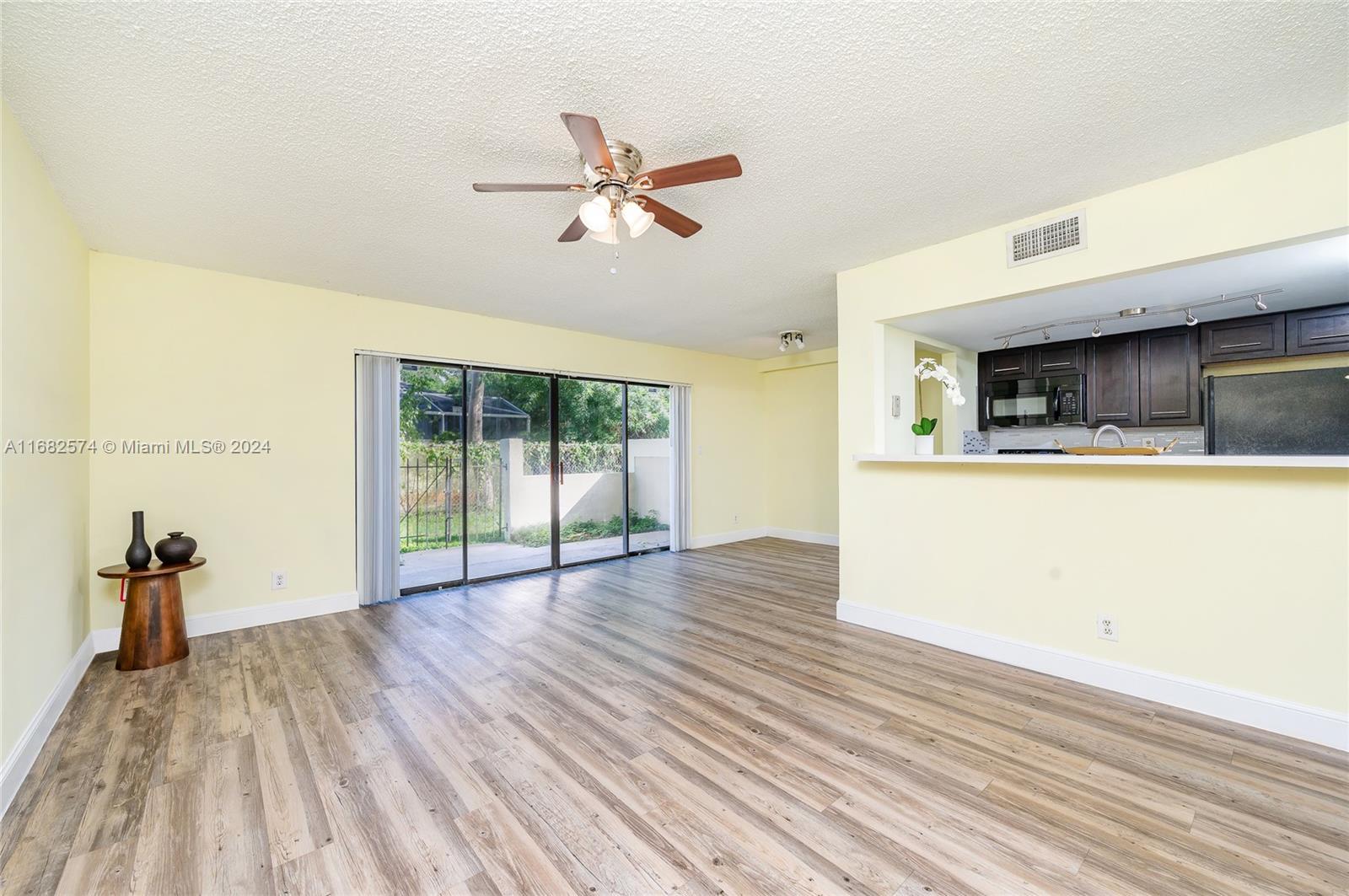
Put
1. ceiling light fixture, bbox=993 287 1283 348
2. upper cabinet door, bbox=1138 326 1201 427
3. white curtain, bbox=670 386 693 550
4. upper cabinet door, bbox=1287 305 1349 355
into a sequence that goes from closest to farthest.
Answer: ceiling light fixture, bbox=993 287 1283 348
upper cabinet door, bbox=1287 305 1349 355
upper cabinet door, bbox=1138 326 1201 427
white curtain, bbox=670 386 693 550

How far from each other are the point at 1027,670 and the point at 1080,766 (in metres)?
0.99

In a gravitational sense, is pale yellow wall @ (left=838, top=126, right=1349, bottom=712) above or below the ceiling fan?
below

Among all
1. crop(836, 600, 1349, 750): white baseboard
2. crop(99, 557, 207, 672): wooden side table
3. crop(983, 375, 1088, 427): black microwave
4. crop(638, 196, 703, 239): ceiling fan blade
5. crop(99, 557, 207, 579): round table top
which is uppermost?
crop(638, 196, 703, 239): ceiling fan blade

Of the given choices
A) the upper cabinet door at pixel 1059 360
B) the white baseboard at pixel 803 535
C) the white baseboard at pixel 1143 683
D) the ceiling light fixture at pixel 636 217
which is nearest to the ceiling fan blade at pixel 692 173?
the ceiling light fixture at pixel 636 217

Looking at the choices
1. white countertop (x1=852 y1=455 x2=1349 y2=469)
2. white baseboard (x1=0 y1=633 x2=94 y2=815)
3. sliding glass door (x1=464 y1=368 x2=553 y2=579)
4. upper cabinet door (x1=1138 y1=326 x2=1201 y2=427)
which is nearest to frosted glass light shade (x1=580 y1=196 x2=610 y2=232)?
white countertop (x1=852 y1=455 x2=1349 y2=469)

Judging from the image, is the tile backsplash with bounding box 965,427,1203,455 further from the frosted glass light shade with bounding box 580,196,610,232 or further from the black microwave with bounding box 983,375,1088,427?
the frosted glass light shade with bounding box 580,196,610,232

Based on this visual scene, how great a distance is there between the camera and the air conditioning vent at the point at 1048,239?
2680mm

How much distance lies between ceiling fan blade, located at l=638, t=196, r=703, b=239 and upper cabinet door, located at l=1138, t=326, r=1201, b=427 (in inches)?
166

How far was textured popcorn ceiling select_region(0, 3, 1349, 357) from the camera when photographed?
5.11 ft

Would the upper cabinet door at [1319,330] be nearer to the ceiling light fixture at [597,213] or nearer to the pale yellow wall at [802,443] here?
the pale yellow wall at [802,443]

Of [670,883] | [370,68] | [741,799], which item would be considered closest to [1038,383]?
[741,799]

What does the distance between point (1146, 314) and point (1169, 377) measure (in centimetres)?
92

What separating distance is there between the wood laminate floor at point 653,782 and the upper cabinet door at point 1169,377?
9.19 ft

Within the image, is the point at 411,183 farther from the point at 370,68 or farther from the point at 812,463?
the point at 812,463
